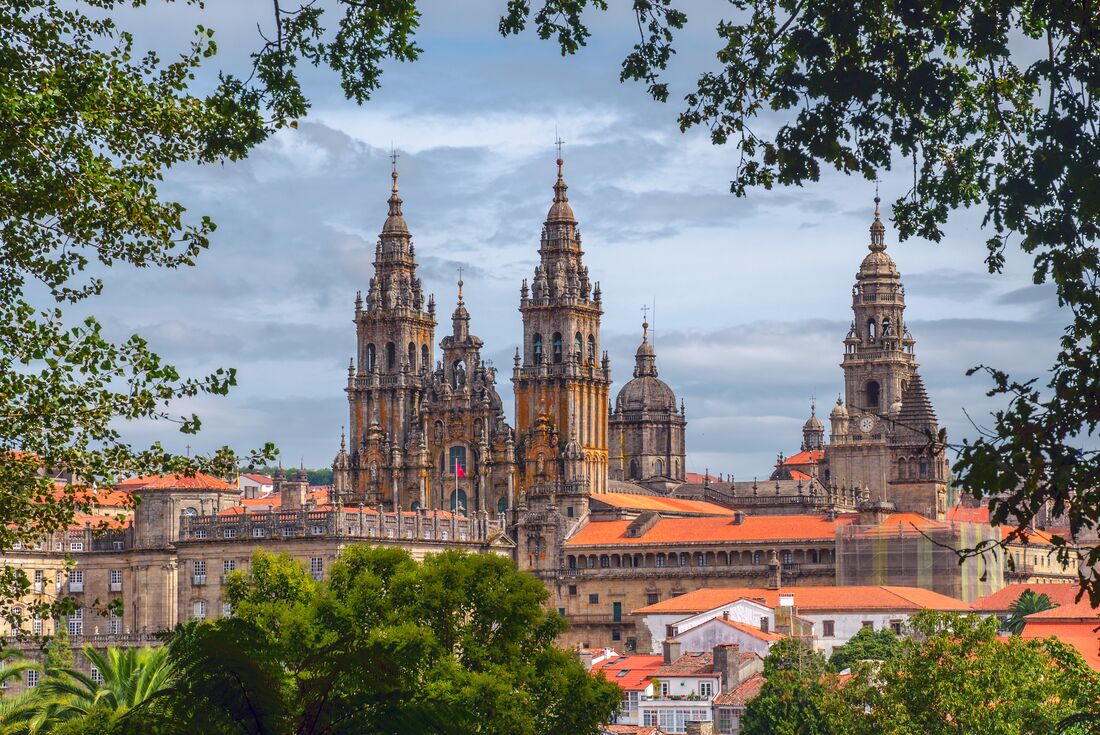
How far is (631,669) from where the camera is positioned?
331 ft

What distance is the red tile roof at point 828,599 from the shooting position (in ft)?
373

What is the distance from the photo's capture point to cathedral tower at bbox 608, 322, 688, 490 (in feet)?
548

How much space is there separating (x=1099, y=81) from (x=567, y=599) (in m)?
Answer: 116

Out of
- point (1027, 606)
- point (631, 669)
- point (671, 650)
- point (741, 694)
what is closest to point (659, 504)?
point (1027, 606)

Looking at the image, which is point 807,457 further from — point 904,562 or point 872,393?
point 904,562

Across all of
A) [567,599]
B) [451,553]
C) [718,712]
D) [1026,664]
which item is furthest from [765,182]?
[567,599]

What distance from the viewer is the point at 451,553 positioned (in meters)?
56.6

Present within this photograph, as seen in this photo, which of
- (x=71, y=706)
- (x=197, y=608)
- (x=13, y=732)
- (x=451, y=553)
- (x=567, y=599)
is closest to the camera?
(x=13, y=732)

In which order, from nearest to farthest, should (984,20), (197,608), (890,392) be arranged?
(984,20) → (197,608) → (890,392)

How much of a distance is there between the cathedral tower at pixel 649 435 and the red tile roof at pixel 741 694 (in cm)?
7066

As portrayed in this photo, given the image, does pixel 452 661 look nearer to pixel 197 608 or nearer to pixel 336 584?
pixel 336 584

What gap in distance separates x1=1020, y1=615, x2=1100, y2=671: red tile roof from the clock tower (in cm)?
4613

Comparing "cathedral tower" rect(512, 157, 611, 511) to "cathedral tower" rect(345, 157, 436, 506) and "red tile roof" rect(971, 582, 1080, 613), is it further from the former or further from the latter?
"red tile roof" rect(971, 582, 1080, 613)

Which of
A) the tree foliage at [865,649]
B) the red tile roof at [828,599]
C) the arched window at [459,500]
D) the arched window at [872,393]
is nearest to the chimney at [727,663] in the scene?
the tree foliage at [865,649]
